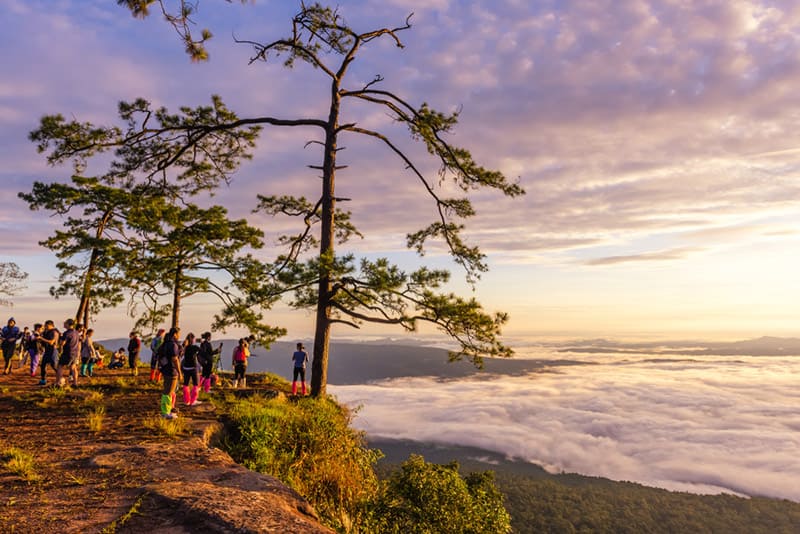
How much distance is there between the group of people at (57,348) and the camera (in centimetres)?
1361

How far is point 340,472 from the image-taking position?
1032 cm

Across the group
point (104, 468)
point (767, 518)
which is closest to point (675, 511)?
point (767, 518)

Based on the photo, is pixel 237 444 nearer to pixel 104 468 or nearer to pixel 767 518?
pixel 104 468

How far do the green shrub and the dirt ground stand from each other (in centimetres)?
72

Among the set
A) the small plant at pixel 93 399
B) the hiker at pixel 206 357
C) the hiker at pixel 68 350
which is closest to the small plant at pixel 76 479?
the small plant at pixel 93 399

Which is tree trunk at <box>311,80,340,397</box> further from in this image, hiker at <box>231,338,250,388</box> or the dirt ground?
the dirt ground

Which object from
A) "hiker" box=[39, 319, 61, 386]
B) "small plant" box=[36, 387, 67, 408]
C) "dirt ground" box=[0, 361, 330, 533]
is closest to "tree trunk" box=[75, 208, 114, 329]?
"hiker" box=[39, 319, 61, 386]

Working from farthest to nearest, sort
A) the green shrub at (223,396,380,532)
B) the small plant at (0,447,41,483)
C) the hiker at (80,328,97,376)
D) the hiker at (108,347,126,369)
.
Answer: the hiker at (108,347,126,369) → the hiker at (80,328,97,376) → the green shrub at (223,396,380,532) → the small plant at (0,447,41,483)

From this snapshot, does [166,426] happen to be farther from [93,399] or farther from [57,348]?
[57,348]

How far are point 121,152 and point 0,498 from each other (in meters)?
13.7

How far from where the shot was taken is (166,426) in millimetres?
8977

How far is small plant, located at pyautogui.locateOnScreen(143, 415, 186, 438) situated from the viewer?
886 centimetres

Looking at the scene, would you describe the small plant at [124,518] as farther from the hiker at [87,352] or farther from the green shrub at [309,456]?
the hiker at [87,352]

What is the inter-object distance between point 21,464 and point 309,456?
5.10 m
